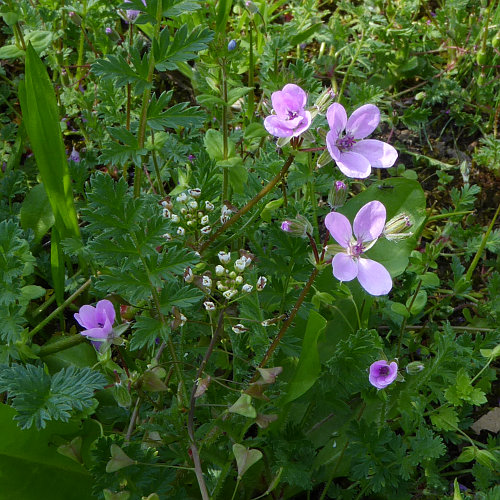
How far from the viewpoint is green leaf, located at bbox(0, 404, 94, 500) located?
49.4 inches

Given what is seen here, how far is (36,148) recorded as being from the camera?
1.59m

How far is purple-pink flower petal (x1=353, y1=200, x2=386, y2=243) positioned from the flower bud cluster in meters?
0.31

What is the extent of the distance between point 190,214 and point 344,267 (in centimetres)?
38

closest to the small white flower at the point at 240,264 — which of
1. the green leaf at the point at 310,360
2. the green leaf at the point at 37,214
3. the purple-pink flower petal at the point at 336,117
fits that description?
the green leaf at the point at 310,360

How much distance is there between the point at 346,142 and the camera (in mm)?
1172

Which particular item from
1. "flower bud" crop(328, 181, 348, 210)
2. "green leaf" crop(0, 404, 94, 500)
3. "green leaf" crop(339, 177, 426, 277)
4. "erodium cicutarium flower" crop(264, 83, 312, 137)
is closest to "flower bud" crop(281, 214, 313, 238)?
"flower bud" crop(328, 181, 348, 210)

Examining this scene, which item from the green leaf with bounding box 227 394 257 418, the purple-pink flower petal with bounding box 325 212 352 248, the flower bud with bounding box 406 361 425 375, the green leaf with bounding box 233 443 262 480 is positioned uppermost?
the purple-pink flower petal with bounding box 325 212 352 248

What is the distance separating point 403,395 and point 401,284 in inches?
22.0

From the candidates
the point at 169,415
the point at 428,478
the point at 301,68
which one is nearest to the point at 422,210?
the point at 301,68

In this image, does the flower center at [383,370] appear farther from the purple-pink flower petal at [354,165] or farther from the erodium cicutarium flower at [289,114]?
the erodium cicutarium flower at [289,114]

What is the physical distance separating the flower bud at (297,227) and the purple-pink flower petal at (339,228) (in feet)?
0.22

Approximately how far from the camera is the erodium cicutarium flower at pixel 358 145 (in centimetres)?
110

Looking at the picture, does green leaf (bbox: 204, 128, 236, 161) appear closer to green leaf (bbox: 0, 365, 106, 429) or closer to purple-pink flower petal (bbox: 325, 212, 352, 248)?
purple-pink flower petal (bbox: 325, 212, 352, 248)

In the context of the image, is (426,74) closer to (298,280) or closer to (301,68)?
(301,68)
